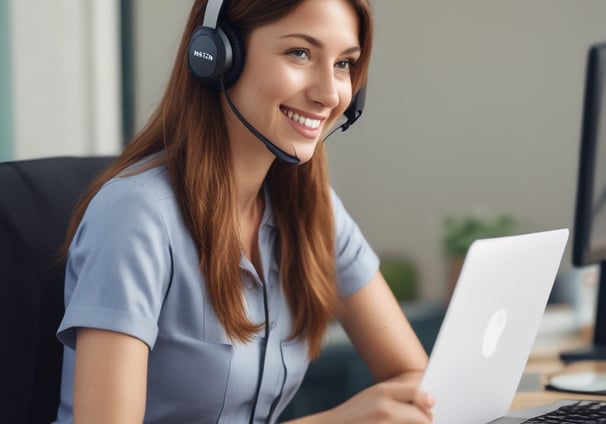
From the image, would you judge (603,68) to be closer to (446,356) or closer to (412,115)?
(446,356)

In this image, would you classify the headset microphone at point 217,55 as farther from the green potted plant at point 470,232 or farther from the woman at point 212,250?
the green potted plant at point 470,232

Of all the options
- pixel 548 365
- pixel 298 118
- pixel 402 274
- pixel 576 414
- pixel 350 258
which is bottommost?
pixel 402 274

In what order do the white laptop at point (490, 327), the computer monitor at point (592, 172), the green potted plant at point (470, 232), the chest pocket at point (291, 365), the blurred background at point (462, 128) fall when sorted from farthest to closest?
1. the blurred background at point (462, 128)
2. the green potted plant at point (470, 232)
3. the computer monitor at point (592, 172)
4. the chest pocket at point (291, 365)
5. the white laptop at point (490, 327)

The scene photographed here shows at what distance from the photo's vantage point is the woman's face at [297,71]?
1.11 metres

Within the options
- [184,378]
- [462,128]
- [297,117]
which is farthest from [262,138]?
[462,128]

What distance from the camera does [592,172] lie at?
153 centimetres

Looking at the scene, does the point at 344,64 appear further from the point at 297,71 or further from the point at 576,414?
the point at 576,414

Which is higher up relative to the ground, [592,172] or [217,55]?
[217,55]

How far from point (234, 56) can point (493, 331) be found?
44 cm

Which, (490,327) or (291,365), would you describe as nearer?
(490,327)

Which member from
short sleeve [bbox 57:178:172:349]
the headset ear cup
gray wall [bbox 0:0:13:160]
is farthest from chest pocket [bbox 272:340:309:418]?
gray wall [bbox 0:0:13:160]

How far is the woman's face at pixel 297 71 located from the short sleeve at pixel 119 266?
17 cm

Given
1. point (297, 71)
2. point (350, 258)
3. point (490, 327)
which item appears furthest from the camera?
point (350, 258)

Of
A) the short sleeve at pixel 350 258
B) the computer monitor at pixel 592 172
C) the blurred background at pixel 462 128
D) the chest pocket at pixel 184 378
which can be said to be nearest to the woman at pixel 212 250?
the chest pocket at pixel 184 378
